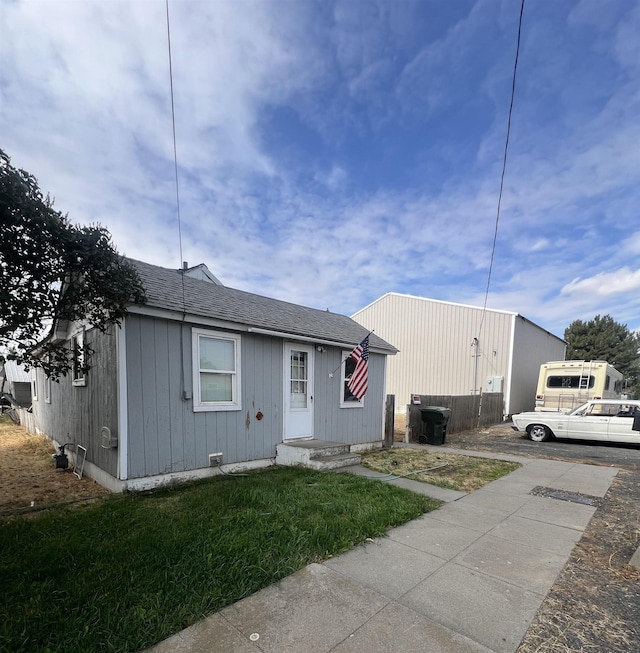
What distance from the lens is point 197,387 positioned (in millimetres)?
5961

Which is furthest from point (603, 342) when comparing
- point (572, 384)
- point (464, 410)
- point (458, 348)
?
point (464, 410)

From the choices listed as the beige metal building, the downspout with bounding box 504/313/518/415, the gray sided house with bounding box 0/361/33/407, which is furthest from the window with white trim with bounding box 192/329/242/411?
the downspout with bounding box 504/313/518/415

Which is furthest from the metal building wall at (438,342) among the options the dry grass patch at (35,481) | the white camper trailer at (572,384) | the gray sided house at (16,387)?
the gray sided house at (16,387)

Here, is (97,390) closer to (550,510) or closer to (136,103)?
(136,103)

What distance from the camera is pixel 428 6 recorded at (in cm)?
589

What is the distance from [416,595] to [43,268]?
15.5ft

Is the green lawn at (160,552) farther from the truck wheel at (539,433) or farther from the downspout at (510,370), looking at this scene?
the downspout at (510,370)

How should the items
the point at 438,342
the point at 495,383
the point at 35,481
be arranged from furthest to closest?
the point at 438,342, the point at 495,383, the point at 35,481

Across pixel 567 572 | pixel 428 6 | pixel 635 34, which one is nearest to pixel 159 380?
pixel 567 572

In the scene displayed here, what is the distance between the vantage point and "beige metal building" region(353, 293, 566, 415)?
17.3 meters

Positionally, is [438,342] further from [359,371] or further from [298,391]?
[298,391]

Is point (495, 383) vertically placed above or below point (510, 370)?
below

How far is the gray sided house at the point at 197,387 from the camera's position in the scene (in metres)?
5.30

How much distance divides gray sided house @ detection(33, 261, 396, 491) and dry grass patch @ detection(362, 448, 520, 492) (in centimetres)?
134
